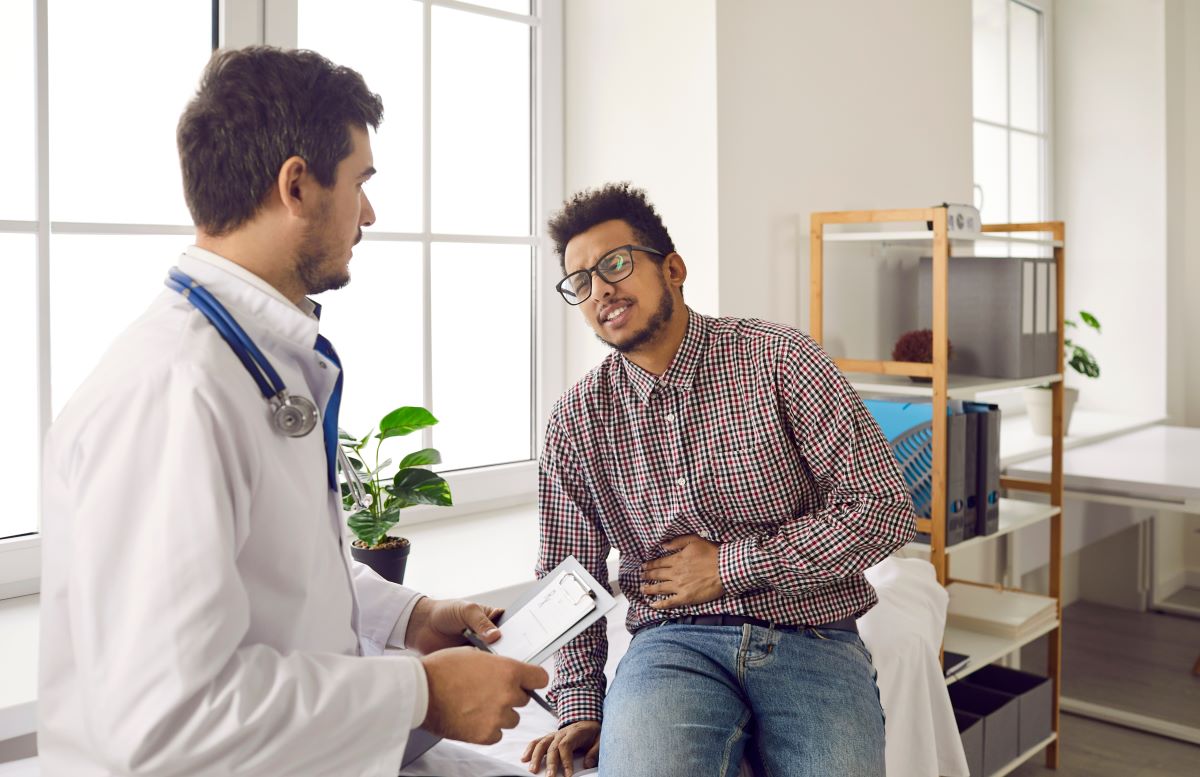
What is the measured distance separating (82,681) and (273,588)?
0.18 metres

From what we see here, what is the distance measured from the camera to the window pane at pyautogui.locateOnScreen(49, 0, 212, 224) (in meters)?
1.90

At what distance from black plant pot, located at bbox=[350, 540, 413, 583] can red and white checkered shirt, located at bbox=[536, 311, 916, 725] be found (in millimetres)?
270

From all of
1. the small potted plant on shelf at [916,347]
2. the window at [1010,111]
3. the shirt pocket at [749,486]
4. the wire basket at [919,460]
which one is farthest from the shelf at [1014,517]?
the window at [1010,111]

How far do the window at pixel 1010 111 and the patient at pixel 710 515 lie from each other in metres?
2.43

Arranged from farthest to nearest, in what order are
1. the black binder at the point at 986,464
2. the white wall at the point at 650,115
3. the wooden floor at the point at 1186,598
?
the wooden floor at the point at 1186,598
the black binder at the point at 986,464
the white wall at the point at 650,115

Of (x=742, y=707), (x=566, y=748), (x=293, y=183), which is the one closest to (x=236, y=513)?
(x=293, y=183)

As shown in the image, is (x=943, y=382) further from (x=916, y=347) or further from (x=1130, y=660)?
(x=1130, y=660)

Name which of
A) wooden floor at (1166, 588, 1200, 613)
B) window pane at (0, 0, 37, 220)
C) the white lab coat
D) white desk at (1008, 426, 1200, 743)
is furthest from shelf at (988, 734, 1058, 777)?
window pane at (0, 0, 37, 220)

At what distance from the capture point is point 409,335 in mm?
2453

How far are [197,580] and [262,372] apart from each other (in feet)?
0.75

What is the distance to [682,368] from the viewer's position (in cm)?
177

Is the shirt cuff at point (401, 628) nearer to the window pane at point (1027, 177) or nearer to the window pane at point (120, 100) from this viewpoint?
the window pane at point (120, 100)

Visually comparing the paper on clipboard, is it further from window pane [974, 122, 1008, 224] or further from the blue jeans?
window pane [974, 122, 1008, 224]

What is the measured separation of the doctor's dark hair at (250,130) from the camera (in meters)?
1.08
